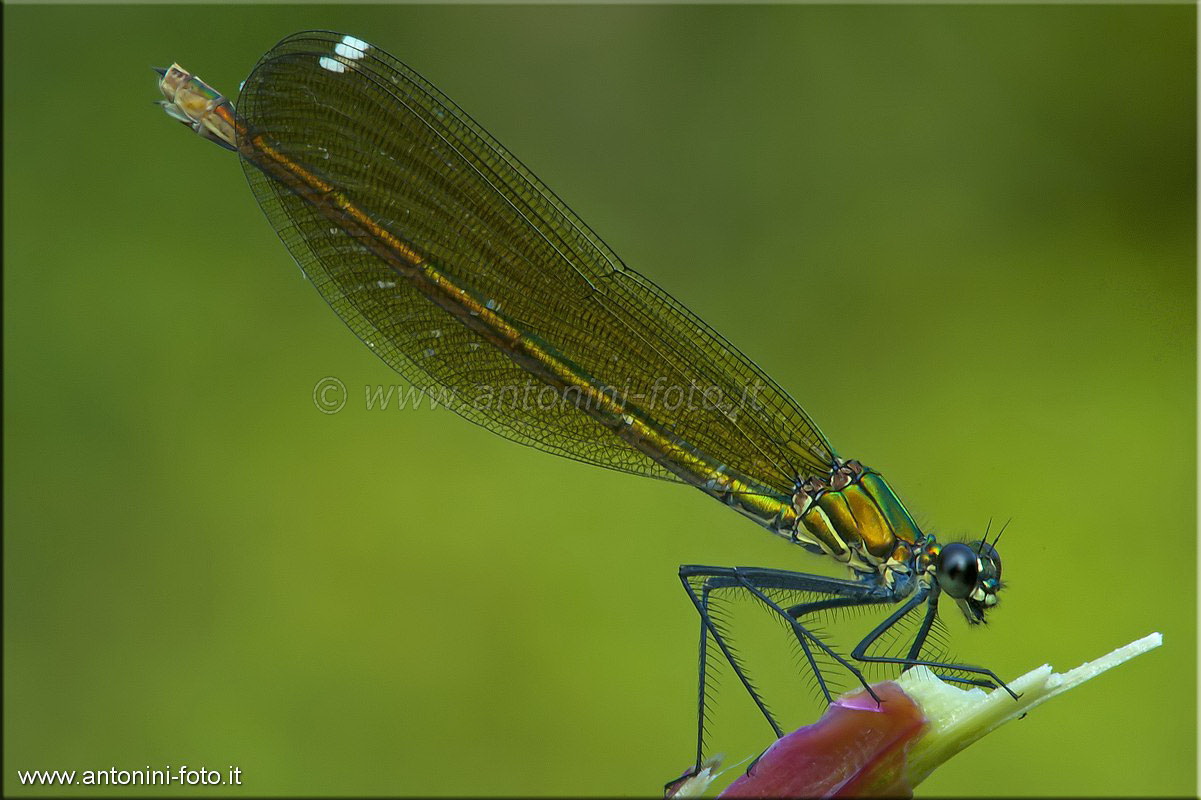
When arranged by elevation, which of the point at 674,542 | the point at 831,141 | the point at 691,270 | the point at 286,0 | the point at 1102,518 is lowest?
the point at 674,542

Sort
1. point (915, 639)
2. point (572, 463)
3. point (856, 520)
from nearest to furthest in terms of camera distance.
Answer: point (915, 639) → point (856, 520) → point (572, 463)

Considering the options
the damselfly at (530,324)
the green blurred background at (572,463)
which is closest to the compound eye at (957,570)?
the damselfly at (530,324)

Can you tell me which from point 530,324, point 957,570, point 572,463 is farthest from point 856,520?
point 572,463

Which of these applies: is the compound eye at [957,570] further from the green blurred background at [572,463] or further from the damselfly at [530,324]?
the green blurred background at [572,463]

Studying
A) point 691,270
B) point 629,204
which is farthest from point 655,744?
point 629,204

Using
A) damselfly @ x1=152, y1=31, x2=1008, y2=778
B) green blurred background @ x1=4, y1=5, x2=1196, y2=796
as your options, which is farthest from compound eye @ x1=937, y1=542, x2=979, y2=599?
green blurred background @ x1=4, y1=5, x2=1196, y2=796

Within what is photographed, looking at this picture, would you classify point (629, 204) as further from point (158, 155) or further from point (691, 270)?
point (158, 155)

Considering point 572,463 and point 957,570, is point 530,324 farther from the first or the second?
point 572,463
